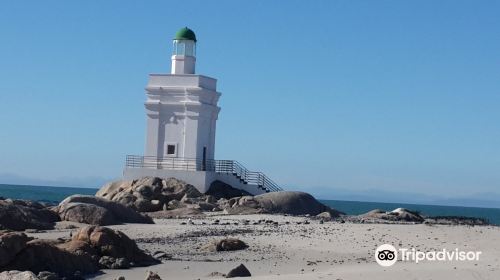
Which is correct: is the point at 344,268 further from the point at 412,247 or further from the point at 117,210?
the point at 117,210

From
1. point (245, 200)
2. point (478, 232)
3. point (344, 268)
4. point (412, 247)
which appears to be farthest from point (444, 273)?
point (245, 200)

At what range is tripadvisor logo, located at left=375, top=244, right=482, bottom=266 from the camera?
16.3 m

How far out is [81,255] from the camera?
49.3ft

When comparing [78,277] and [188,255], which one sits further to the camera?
[188,255]

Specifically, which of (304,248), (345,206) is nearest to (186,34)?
(304,248)

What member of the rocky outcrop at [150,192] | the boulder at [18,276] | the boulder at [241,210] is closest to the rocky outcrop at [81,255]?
the boulder at [18,276]

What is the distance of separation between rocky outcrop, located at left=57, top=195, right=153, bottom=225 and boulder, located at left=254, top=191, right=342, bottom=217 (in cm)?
798

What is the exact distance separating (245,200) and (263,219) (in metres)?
5.87

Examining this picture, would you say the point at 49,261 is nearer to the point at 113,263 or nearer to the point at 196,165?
the point at 113,263

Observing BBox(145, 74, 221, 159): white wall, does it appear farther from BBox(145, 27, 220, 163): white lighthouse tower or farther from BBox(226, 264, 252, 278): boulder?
BBox(226, 264, 252, 278): boulder

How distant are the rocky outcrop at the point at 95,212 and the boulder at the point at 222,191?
1259 cm

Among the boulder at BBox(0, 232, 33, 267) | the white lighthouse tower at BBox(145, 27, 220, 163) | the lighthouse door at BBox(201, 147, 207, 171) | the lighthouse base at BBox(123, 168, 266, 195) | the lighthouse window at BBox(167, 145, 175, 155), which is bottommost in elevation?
the boulder at BBox(0, 232, 33, 267)

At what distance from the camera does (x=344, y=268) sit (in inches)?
593

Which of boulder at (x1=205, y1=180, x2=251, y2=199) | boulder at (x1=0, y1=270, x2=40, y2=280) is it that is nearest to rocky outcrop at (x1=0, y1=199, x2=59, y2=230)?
boulder at (x1=0, y1=270, x2=40, y2=280)
